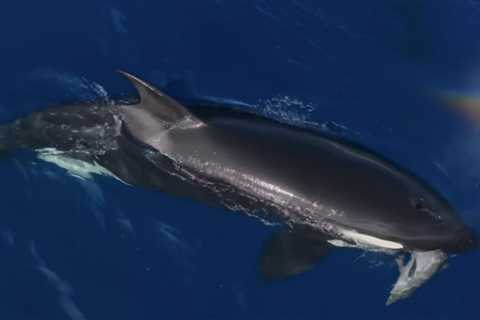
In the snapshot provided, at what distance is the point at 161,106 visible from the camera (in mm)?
11516

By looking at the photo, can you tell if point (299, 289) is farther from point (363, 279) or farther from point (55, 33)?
point (55, 33)

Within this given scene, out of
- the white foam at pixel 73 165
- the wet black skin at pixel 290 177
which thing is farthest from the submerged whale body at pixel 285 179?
the white foam at pixel 73 165

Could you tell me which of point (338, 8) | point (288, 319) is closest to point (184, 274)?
point (288, 319)

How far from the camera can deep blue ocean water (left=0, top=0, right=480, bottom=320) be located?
39.4ft

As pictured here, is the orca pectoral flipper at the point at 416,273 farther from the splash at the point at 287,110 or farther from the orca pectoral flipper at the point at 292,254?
the splash at the point at 287,110

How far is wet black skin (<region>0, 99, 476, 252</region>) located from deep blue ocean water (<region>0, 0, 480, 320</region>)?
0.64 meters

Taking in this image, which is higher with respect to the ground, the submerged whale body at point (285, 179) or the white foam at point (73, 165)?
the submerged whale body at point (285, 179)

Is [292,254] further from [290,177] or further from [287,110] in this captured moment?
[287,110]

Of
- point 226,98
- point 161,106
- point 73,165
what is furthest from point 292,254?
point 73,165

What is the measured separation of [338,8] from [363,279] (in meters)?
4.95

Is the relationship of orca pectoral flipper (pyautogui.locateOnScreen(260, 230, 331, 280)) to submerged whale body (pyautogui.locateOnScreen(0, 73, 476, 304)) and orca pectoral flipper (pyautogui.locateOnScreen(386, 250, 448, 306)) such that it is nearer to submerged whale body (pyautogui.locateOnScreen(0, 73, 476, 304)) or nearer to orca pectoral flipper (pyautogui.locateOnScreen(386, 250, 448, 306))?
submerged whale body (pyautogui.locateOnScreen(0, 73, 476, 304))

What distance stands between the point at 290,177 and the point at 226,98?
254 cm

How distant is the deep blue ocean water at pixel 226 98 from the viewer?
12023 mm

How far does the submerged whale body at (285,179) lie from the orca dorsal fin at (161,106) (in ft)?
0.05
